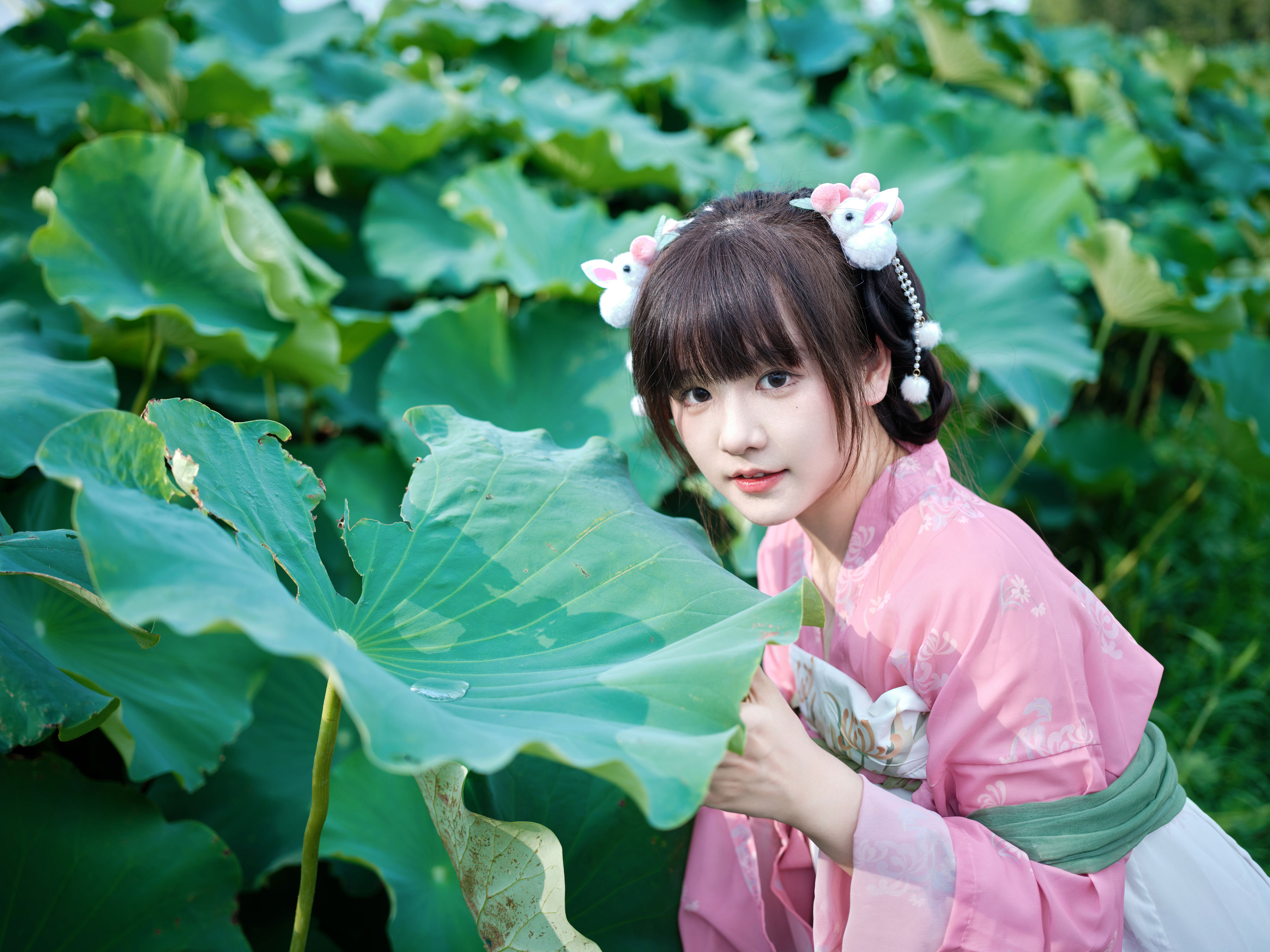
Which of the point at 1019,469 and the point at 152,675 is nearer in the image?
the point at 152,675

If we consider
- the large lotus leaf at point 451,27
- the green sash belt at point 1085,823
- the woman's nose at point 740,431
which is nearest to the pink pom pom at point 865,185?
the woman's nose at point 740,431

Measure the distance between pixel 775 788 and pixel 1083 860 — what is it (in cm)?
33

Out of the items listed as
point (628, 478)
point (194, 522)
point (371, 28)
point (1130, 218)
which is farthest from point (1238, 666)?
point (371, 28)

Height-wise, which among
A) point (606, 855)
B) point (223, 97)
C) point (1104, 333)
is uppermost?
point (223, 97)

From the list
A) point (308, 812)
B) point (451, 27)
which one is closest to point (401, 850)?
point (308, 812)

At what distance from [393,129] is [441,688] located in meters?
1.80

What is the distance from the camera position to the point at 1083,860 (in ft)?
2.97

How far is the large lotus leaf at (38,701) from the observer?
918mm

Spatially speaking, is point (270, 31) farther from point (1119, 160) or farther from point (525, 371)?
point (1119, 160)

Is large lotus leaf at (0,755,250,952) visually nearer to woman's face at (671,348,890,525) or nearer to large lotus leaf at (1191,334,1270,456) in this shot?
woman's face at (671,348,890,525)

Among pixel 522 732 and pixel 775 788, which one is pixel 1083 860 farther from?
pixel 522 732

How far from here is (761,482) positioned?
3.20ft

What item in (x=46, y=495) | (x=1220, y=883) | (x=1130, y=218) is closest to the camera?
(x=1220, y=883)

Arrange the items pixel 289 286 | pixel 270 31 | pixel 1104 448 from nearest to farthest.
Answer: pixel 289 286 < pixel 1104 448 < pixel 270 31
